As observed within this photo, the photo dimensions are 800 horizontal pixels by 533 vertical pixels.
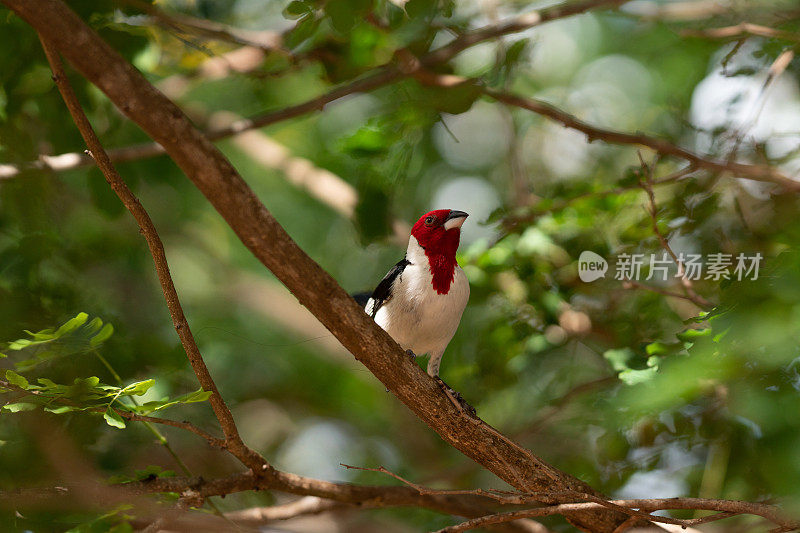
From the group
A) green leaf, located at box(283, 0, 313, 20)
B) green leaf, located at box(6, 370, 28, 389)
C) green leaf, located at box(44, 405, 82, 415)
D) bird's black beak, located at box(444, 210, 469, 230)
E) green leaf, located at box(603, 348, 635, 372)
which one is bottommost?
green leaf, located at box(44, 405, 82, 415)

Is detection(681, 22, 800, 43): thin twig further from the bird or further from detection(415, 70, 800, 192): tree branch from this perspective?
the bird

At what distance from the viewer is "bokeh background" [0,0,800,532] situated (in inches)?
90.4

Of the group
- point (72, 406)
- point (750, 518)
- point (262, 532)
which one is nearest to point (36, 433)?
point (72, 406)

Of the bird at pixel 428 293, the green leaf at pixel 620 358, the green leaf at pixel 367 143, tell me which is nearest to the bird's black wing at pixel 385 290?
the bird at pixel 428 293

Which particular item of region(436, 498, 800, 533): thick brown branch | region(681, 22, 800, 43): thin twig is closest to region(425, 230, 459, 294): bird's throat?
region(436, 498, 800, 533): thick brown branch

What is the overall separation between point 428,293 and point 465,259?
659mm

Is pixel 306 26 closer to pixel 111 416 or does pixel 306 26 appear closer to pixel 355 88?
pixel 355 88

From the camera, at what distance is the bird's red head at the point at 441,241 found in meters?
2.46

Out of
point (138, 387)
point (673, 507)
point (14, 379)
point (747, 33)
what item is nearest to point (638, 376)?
point (673, 507)

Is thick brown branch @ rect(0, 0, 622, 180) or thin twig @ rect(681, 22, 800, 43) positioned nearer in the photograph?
thin twig @ rect(681, 22, 800, 43)

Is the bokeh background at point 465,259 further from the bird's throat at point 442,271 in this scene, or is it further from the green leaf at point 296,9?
the bird's throat at point 442,271

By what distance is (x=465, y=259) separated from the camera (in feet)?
10.0

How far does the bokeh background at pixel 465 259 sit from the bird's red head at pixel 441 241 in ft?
1.23

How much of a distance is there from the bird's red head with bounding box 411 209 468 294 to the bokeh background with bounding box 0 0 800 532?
0.37 m
